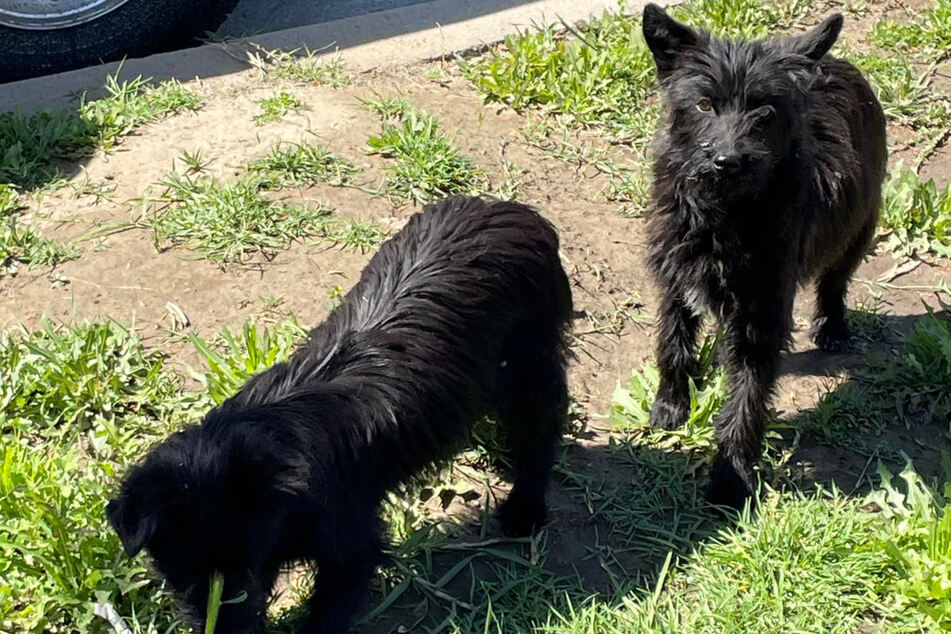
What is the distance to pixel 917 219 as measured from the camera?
5.64m

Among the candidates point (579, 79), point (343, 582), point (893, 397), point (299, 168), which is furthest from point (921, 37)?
point (343, 582)

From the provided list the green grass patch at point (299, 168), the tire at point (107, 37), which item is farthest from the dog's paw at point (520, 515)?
the tire at point (107, 37)

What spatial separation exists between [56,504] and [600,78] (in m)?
4.15

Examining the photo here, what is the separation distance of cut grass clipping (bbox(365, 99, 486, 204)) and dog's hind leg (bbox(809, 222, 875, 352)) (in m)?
1.82

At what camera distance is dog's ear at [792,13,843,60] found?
158 inches

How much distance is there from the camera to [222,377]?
412cm

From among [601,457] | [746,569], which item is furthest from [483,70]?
[746,569]

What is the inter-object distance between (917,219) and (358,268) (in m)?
2.98

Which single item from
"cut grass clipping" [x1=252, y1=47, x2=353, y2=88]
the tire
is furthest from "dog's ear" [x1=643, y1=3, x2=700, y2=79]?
the tire

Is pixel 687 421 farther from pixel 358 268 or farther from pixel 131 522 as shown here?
pixel 131 522

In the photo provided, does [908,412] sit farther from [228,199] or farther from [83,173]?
[83,173]

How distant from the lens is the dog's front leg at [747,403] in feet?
13.4

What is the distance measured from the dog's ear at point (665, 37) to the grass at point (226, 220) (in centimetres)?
196

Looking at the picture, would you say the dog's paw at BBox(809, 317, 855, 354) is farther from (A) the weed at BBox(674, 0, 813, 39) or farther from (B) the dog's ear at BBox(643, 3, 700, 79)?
(A) the weed at BBox(674, 0, 813, 39)
